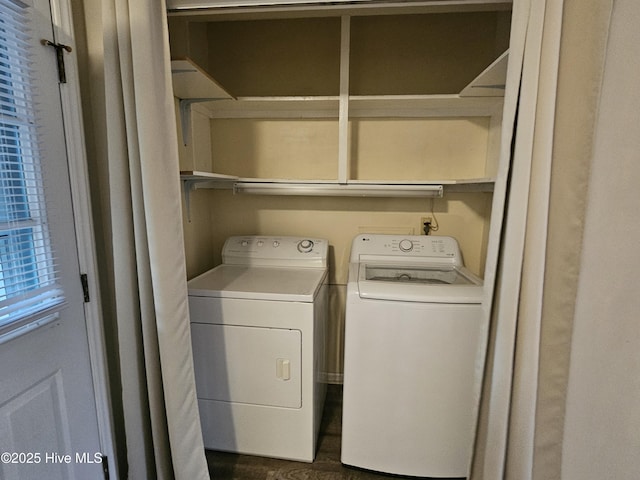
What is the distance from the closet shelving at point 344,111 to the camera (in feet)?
5.37

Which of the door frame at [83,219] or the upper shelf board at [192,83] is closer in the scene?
the door frame at [83,219]

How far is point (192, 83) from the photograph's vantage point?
1.49 m

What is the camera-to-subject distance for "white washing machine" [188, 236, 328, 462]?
1411 millimetres

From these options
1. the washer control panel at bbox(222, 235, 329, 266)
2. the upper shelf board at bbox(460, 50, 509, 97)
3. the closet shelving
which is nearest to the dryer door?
the washer control panel at bbox(222, 235, 329, 266)

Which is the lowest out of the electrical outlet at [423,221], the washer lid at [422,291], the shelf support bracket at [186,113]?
the washer lid at [422,291]

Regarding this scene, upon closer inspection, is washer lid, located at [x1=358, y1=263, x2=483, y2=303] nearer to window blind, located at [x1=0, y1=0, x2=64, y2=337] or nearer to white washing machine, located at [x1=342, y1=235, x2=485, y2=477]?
white washing machine, located at [x1=342, y1=235, x2=485, y2=477]

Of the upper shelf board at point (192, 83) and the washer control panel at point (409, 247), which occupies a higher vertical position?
the upper shelf board at point (192, 83)

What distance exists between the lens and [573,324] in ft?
3.15

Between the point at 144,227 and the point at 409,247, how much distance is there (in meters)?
1.42

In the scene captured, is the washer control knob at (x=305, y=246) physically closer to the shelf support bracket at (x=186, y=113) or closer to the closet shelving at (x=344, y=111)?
the closet shelving at (x=344, y=111)

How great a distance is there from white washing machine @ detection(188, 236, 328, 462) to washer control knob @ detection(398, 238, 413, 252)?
1.91 feet

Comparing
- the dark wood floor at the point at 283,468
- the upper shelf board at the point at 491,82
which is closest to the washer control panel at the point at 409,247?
the upper shelf board at the point at 491,82

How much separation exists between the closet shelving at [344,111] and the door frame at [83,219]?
0.49 metres

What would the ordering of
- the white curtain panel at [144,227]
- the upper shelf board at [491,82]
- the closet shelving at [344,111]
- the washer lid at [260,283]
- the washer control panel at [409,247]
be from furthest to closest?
the washer control panel at [409,247] < the closet shelving at [344,111] < the washer lid at [260,283] < the upper shelf board at [491,82] < the white curtain panel at [144,227]
